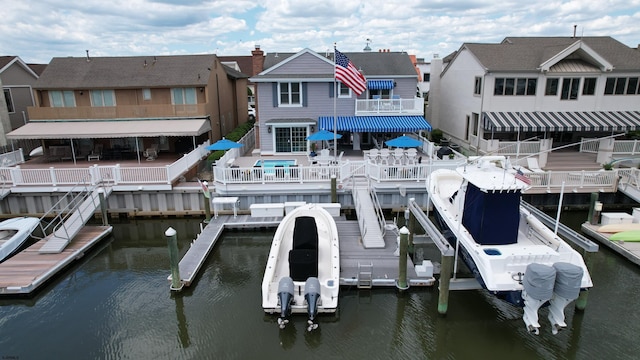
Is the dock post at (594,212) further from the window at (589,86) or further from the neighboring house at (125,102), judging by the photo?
the neighboring house at (125,102)

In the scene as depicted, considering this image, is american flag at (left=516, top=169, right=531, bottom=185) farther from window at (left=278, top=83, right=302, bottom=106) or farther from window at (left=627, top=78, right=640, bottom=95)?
window at (left=627, top=78, right=640, bottom=95)

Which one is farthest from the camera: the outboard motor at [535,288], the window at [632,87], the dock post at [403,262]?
the window at [632,87]

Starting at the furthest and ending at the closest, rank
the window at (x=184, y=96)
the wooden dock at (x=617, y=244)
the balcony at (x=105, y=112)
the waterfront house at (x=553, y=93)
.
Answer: the window at (x=184, y=96) → the balcony at (x=105, y=112) → the waterfront house at (x=553, y=93) → the wooden dock at (x=617, y=244)

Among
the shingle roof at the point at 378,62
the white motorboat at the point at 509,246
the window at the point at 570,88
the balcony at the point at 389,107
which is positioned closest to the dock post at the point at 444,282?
the white motorboat at the point at 509,246

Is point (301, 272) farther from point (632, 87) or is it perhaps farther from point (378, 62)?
point (632, 87)

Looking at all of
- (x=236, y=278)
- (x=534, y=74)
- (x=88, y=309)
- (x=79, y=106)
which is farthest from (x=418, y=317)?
(x=79, y=106)

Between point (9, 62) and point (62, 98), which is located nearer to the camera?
point (62, 98)

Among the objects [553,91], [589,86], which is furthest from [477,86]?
[589,86]

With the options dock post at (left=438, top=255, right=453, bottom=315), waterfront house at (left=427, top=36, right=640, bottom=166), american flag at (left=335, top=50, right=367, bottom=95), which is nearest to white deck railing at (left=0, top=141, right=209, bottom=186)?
american flag at (left=335, top=50, right=367, bottom=95)
